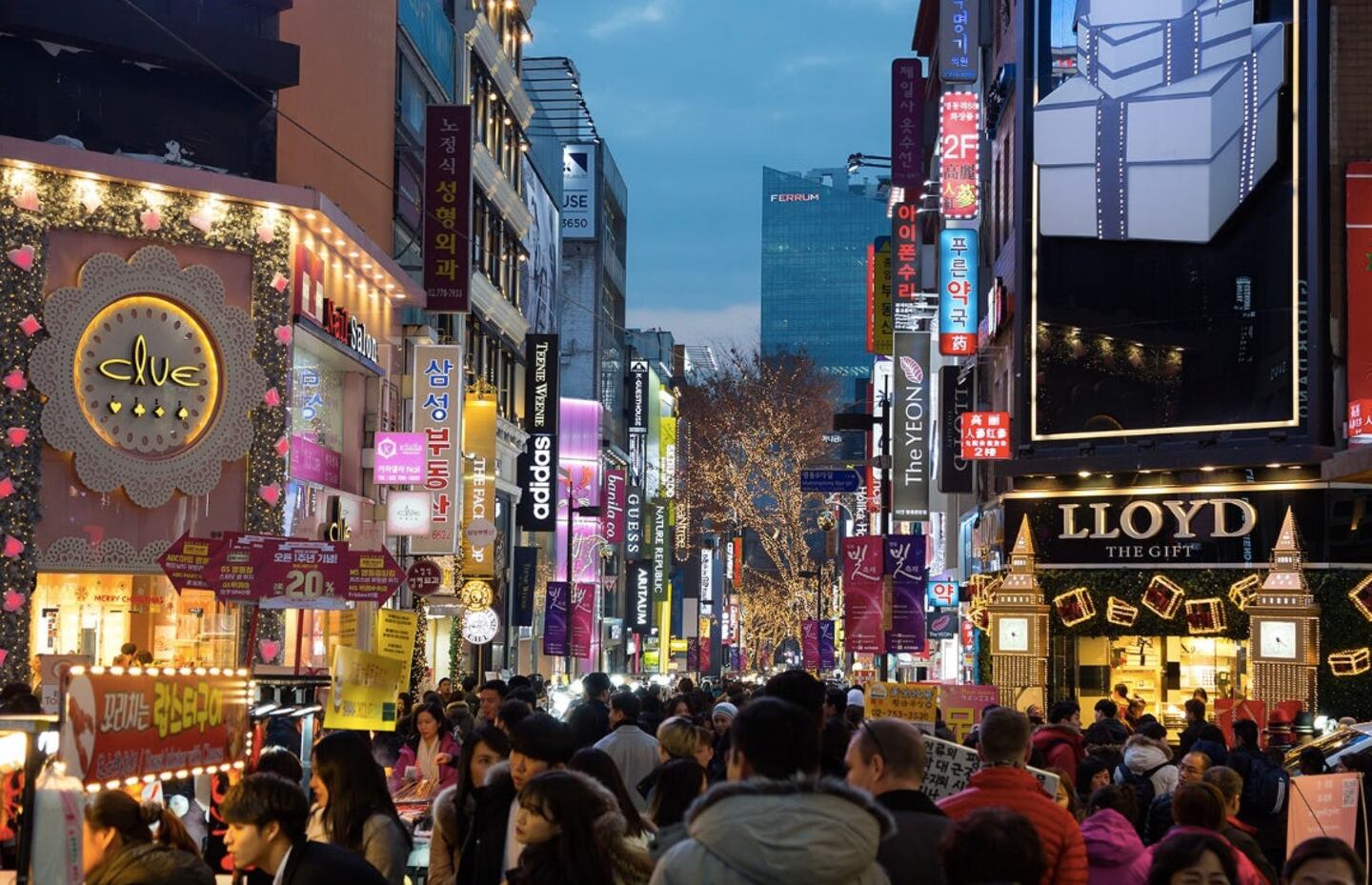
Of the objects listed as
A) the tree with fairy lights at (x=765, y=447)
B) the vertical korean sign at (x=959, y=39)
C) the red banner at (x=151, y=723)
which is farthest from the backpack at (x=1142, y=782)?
the tree with fairy lights at (x=765, y=447)

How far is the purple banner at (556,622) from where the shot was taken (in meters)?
51.0

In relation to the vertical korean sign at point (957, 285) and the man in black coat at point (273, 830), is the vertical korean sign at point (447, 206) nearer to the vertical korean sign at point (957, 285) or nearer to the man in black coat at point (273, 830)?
the vertical korean sign at point (957, 285)

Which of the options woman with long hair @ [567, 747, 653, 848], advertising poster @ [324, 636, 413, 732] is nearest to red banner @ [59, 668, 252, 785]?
woman with long hair @ [567, 747, 653, 848]

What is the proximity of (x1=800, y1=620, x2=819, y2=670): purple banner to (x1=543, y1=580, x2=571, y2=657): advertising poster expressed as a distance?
1792cm

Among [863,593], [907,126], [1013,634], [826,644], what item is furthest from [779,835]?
[826,644]

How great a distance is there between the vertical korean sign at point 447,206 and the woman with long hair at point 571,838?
3226 centimetres

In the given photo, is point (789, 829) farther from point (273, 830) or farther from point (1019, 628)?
point (1019, 628)

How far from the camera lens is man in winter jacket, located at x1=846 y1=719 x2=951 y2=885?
741cm

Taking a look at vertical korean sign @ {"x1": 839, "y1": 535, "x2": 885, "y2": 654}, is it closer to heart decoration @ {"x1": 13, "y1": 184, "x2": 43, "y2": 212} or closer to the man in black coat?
heart decoration @ {"x1": 13, "y1": 184, "x2": 43, "y2": 212}

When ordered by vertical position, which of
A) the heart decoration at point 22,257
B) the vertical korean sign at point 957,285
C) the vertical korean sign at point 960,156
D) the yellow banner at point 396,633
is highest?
the vertical korean sign at point 960,156

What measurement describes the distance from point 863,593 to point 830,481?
6757 mm

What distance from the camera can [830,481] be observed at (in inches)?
1804

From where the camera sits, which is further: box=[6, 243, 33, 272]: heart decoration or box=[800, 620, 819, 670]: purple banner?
box=[800, 620, 819, 670]: purple banner

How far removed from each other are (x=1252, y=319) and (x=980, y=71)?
19.7 metres
